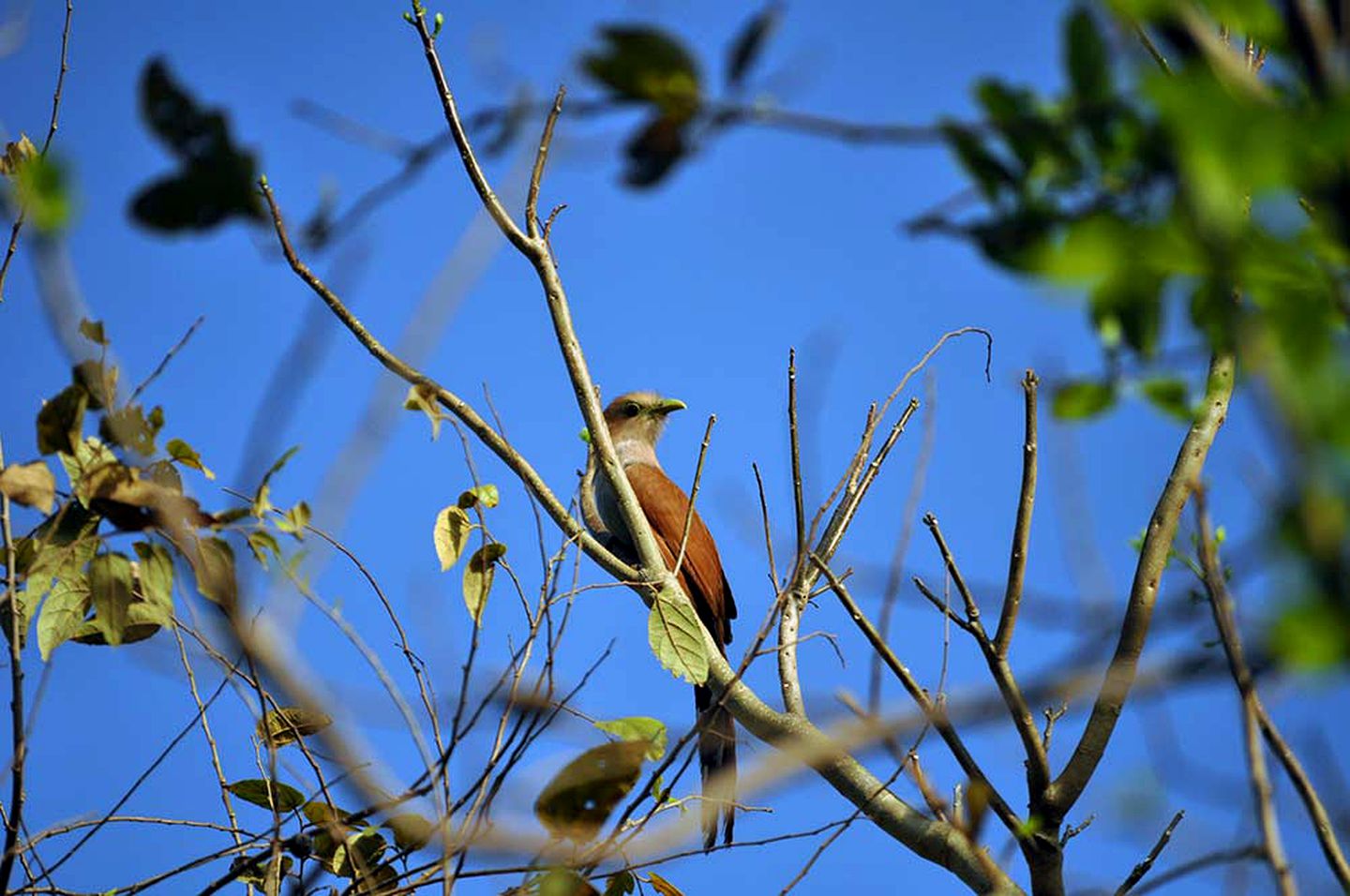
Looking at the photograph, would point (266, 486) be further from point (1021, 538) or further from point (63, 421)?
point (1021, 538)

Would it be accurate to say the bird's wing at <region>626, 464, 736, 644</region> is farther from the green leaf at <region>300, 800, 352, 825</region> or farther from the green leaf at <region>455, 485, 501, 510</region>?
the green leaf at <region>300, 800, 352, 825</region>

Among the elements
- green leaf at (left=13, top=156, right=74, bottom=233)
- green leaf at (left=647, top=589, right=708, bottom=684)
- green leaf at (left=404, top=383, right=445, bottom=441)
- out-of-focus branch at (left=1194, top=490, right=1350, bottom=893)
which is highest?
green leaf at (left=404, top=383, right=445, bottom=441)

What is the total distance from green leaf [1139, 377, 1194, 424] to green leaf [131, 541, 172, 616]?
138 cm

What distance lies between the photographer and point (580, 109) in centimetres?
99

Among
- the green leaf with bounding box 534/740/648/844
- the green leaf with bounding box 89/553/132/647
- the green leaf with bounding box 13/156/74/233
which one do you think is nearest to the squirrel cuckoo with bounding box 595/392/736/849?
the green leaf with bounding box 534/740/648/844

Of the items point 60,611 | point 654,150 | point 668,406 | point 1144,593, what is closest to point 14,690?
point 60,611

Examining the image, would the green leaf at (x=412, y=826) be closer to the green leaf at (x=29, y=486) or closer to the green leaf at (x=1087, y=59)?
the green leaf at (x=29, y=486)

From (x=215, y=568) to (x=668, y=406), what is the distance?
4440 mm

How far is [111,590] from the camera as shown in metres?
1.79

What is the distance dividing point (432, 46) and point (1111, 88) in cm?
186

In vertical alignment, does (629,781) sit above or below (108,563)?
below

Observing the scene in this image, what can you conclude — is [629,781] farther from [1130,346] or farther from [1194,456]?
[1194,456]

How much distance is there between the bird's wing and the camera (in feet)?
16.3

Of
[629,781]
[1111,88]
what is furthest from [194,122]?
[629,781]
